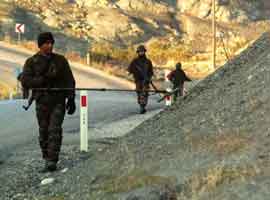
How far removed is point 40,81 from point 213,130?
3.09 meters

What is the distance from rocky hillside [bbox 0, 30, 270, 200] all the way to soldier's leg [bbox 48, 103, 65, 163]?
0.33m

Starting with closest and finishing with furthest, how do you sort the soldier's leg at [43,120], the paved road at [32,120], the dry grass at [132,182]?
the dry grass at [132,182]
the soldier's leg at [43,120]
the paved road at [32,120]

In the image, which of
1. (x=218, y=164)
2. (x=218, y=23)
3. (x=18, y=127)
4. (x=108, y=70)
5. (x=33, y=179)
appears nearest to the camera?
(x=218, y=164)

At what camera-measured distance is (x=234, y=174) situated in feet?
16.3

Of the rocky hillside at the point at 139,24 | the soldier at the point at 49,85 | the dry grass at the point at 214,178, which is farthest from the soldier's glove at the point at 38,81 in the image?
the rocky hillside at the point at 139,24

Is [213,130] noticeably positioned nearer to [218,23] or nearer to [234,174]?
[234,174]

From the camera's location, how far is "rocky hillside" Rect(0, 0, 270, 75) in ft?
184

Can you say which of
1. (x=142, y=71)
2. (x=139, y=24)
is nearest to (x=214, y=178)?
(x=142, y=71)

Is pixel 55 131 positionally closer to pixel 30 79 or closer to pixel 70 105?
pixel 70 105

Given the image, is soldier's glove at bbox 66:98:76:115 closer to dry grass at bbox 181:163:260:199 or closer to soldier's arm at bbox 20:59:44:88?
soldier's arm at bbox 20:59:44:88

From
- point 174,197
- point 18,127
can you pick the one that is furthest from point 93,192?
point 18,127

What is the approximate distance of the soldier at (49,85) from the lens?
27.8ft

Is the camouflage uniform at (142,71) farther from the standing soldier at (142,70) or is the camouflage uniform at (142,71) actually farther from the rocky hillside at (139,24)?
the rocky hillside at (139,24)

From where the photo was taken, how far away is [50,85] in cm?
857
